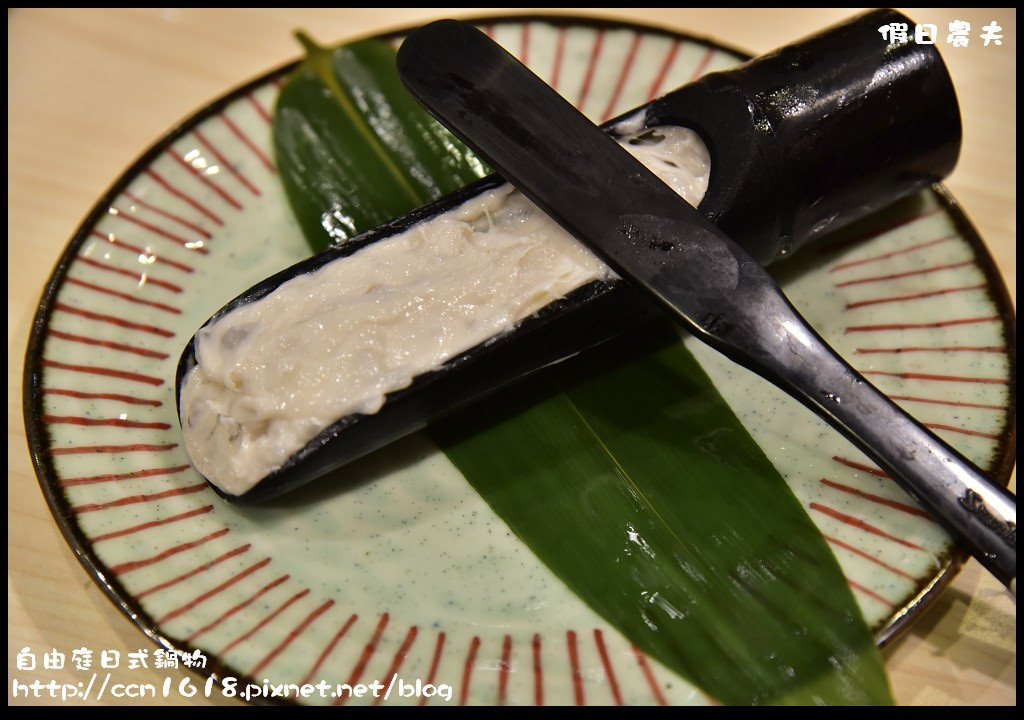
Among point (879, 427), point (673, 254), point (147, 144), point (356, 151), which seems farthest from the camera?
point (147, 144)

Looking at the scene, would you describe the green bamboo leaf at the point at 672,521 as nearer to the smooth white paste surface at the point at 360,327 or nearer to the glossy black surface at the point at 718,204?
the glossy black surface at the point at 718,204

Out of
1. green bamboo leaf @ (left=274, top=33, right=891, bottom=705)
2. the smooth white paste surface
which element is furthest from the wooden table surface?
the smooth white paste surface

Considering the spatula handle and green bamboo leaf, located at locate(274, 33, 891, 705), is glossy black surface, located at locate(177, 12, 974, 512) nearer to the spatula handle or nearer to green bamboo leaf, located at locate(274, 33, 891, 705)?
green bamboo leaf, located at locate(274, 33, 891, 705)

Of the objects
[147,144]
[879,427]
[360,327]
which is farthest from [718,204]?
[147,144]

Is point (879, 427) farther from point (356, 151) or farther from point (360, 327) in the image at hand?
point (356, 151)

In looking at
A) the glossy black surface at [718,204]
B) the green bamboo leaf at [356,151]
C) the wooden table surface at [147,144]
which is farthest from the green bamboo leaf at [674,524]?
the green bamboo leaf at [356,151]
